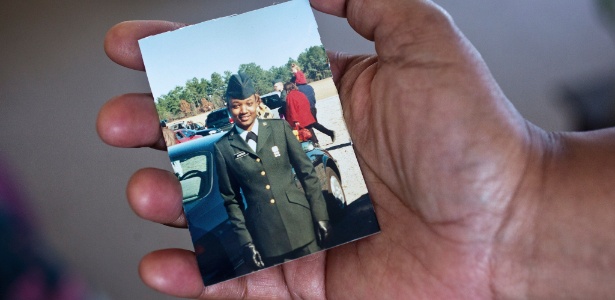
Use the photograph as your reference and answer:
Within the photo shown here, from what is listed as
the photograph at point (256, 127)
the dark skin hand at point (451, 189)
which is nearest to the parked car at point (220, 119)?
the photograph at point (256, 127)

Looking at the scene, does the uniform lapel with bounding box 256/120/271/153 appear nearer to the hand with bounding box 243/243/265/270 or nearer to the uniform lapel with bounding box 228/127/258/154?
the uniform lapel with bounding box 228/127/258/154

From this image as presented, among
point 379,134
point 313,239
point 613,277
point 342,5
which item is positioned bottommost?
point 613,277

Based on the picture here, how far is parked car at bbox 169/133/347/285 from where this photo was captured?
851 millimetres

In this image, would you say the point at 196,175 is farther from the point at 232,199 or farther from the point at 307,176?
the point at 307,176

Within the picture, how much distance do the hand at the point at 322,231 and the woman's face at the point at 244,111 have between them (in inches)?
7.5

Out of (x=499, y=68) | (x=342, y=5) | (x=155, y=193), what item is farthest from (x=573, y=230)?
(x=499, y=68)

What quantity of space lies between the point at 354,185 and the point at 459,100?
0.21 metres

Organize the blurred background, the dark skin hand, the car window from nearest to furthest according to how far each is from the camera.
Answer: the dark skin hand → the car window → the blurred background

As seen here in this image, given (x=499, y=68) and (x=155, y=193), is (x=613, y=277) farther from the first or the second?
(x=499, y=68)

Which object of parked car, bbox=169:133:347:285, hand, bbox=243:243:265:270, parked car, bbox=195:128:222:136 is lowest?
hand, bbox=243:243:265:270

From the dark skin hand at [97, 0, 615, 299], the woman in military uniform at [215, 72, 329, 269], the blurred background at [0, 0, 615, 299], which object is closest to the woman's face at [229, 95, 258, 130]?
the woman in military uniform at [215, 72, 329, 269]

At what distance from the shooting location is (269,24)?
35.2 inches

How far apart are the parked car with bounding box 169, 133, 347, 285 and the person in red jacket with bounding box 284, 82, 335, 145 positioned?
0.10ft

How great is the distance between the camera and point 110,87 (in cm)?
157
